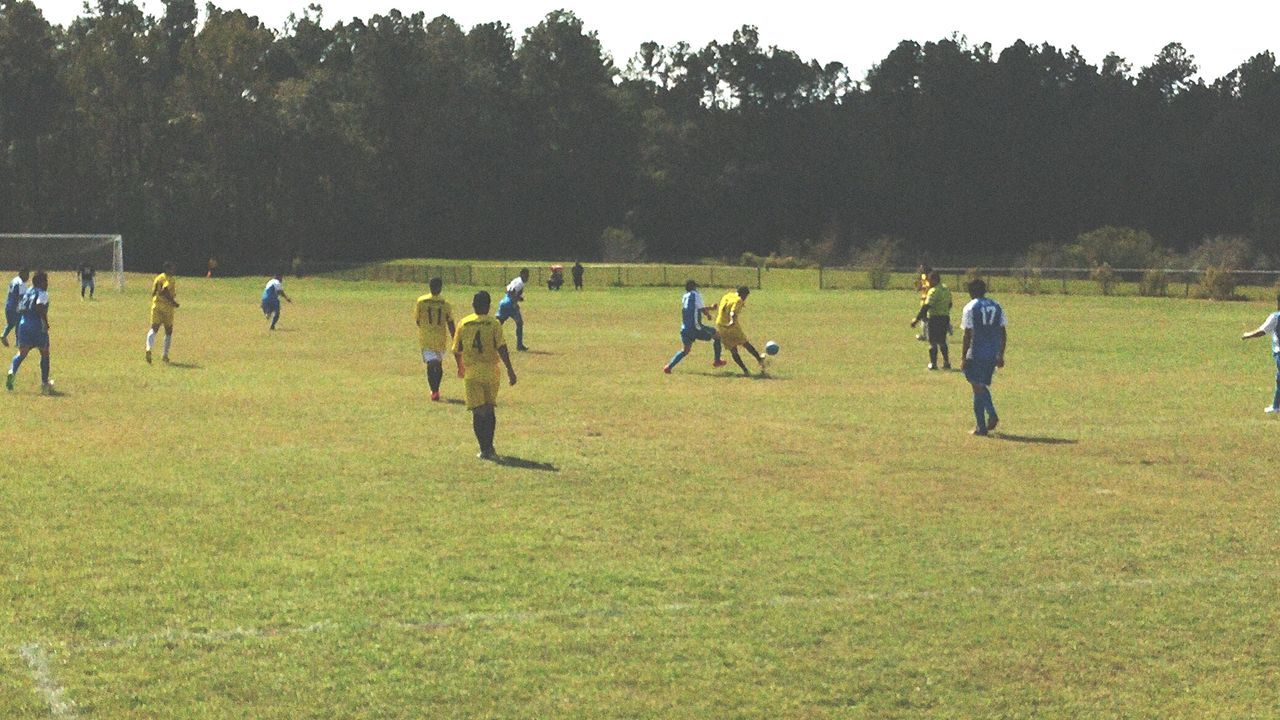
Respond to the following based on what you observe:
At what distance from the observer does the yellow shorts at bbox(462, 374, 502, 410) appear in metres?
17.1

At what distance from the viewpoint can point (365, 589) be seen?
1097cm

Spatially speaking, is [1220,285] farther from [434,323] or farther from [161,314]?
[434,323]

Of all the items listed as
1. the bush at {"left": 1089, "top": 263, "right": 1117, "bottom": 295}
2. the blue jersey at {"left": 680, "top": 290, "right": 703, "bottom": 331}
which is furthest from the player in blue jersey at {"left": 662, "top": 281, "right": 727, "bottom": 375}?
the bush at {"left": 1089, "top": 263, "right": 1117, "bottom": 295}

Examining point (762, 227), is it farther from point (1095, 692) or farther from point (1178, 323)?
point (1095, 692)

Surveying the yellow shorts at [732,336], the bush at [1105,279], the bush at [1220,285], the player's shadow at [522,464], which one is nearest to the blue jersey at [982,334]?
the player's shadow at [522,464]

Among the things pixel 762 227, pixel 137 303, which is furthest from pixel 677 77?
pixel 137 303

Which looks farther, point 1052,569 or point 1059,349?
point 1059,349

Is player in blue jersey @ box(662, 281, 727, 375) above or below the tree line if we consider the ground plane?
below

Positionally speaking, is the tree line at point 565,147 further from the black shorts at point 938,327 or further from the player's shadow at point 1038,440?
the player's shadow at point 1038,440

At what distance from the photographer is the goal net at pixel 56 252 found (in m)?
85.9

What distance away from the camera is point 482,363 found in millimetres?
17172

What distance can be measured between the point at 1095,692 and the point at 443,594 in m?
4.32

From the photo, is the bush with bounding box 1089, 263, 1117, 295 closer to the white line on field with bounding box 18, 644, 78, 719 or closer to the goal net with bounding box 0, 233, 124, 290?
the goal net with bounding box 0, 233, 124, 290

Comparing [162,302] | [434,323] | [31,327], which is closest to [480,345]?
[434,323]
